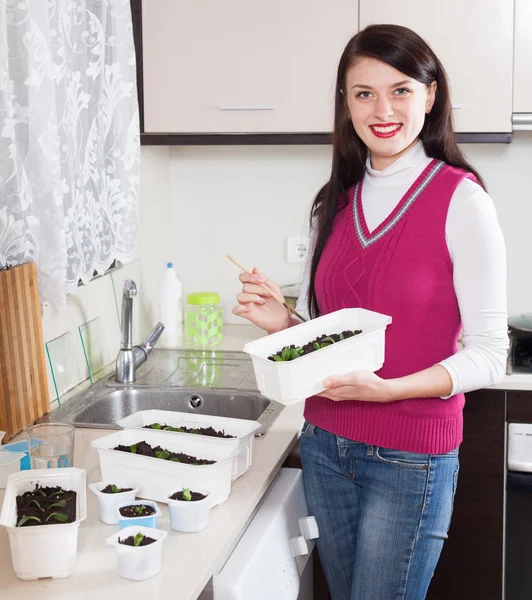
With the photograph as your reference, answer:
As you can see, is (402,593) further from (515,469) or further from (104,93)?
(104,93)

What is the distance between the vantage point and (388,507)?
1.57 metres

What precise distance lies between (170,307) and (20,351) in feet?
2.76

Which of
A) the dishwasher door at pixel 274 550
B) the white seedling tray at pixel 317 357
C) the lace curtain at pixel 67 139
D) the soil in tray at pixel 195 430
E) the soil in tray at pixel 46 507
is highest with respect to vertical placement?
the lace curtain at pixel 67 139

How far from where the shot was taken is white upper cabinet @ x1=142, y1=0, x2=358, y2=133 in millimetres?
2348

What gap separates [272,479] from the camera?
1705mm

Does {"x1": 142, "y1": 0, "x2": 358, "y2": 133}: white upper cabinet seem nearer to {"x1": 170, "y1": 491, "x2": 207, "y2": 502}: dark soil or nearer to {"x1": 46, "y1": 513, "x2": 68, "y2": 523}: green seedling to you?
{"x1": 170, "y1": 491, "x2": 207, "y2": 502}: dark soil

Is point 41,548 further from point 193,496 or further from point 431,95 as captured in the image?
point 431,95

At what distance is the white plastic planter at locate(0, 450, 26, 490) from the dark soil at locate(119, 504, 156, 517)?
29 cm

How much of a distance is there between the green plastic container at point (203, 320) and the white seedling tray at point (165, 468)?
1043 millimetres

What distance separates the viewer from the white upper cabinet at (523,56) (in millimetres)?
2264

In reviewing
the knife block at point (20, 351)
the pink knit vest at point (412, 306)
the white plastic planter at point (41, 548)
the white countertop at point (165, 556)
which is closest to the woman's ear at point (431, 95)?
the pink knit vest at point (412, 306)

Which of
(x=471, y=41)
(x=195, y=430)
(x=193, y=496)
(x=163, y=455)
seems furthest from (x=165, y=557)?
(x=471, y=41)

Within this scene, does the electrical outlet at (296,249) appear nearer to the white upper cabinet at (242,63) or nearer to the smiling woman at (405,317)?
the white upper cabinet at (242,63)

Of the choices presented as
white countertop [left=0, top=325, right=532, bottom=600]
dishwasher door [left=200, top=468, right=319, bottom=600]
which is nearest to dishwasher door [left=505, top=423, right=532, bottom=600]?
dishwasher door [left=200, top=468, right=319, bottom=600]
